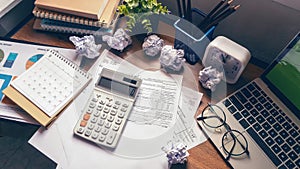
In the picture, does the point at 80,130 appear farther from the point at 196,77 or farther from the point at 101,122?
the point at 196,77

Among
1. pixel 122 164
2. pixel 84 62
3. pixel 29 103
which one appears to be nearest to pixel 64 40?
pixel 84 62

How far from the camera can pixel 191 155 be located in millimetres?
646

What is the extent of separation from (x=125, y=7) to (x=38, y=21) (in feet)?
0.90

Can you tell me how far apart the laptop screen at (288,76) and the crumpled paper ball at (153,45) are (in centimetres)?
28

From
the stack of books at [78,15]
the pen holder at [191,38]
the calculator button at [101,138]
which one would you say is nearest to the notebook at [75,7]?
the stack of books at [78,15]

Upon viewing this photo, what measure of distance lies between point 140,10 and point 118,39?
96 mm

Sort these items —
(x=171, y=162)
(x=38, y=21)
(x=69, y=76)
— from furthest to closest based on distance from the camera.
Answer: (x=38, y=21) → (x=69, y=76) → (x=171, y=162)

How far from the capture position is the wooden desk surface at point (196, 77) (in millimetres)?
638

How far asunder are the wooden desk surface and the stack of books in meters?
0.03

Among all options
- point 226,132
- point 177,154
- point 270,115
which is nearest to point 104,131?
point 177,154

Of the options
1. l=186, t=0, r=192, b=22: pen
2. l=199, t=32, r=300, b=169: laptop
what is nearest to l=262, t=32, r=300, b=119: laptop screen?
l=199, t=32, r=300, b=169: laptop

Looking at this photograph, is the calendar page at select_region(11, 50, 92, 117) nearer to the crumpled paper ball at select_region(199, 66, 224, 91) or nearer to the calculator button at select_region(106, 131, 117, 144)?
the calculator button at select_region(106, 131, 117, 144)

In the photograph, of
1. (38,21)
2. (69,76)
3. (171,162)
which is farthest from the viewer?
(38,21)

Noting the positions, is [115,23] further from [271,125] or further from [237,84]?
[271,125]
